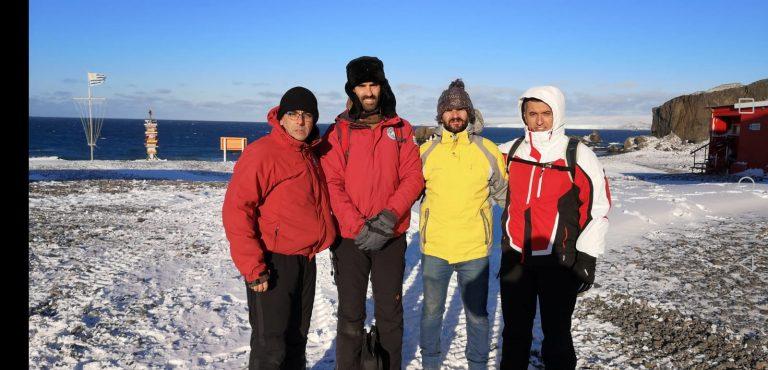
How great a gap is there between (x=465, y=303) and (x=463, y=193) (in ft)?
2.71

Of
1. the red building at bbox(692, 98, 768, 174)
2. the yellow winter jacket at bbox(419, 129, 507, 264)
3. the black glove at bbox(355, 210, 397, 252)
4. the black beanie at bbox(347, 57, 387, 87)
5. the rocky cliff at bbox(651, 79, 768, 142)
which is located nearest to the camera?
the black glove at bbox(355, 210, 397, 252)

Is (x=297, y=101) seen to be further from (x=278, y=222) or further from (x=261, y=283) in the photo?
(x=261, y=283)

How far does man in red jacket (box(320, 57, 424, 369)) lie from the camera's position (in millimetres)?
3184

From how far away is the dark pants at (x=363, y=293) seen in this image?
326cm

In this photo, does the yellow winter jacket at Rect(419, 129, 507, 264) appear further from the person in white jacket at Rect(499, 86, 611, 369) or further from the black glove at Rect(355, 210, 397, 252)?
the black glove at Rect(355, 210, 397, 252)

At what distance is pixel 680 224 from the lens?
9117 mm

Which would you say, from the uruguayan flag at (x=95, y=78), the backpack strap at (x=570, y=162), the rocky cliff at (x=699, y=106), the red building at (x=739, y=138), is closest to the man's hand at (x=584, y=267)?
the backpack strap at (x=570, y=162)

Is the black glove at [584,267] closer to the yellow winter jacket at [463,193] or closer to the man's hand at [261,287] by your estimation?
the yellow winter jacket at [463,193]

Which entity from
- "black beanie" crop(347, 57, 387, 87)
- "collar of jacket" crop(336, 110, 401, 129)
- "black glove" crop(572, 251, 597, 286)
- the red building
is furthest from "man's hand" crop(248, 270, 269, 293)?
the red building

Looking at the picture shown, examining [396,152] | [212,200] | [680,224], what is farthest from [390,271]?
[212,200]

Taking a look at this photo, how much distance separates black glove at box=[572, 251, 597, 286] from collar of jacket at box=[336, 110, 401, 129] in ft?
4.85

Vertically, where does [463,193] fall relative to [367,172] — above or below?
below

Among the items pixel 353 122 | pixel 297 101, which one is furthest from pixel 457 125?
pixel 297 101

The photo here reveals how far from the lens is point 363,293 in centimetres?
331
